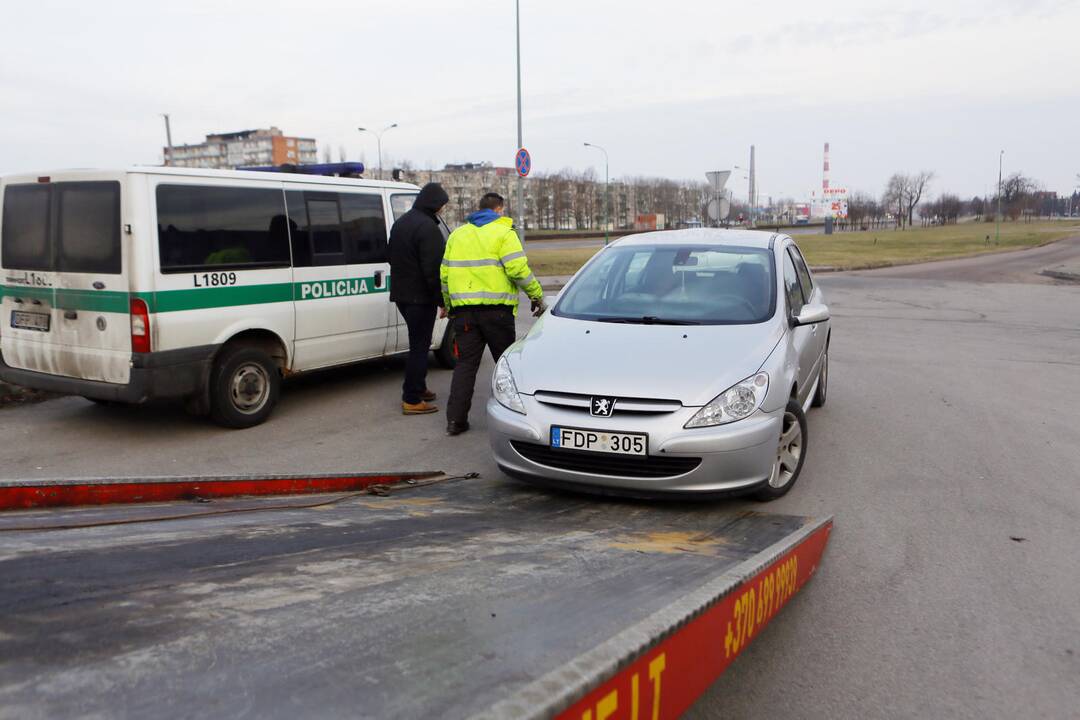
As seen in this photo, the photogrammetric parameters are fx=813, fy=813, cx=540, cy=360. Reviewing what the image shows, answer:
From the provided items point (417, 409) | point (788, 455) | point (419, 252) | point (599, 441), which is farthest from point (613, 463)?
point (419, 252)

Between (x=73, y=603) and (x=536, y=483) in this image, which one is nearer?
(x=73, y=603)

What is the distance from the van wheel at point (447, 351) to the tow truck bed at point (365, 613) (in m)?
5.50

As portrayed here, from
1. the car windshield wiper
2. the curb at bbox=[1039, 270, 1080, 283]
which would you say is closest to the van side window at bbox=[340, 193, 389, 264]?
the car windshield wiper

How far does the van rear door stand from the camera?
614cm

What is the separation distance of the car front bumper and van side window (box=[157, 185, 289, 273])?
331 centimetres

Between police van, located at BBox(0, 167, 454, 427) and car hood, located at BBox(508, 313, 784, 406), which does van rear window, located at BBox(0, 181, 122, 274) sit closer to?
police van, located at BBox(0, 167, 454, 427)

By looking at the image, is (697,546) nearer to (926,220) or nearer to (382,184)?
(382,184)

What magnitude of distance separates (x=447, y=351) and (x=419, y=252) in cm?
240

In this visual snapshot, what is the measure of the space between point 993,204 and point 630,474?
14267cm

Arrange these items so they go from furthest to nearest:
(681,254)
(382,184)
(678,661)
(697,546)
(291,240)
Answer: (382,184)
(291,240)
(681,254)
(697,546)
(678,661)

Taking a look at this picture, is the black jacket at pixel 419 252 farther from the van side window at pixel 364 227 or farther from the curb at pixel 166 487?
the curb at pixel 166 487

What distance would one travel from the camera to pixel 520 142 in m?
27.6

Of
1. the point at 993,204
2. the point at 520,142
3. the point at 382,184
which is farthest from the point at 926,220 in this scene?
the point at 382,184

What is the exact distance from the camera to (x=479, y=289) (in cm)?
651
